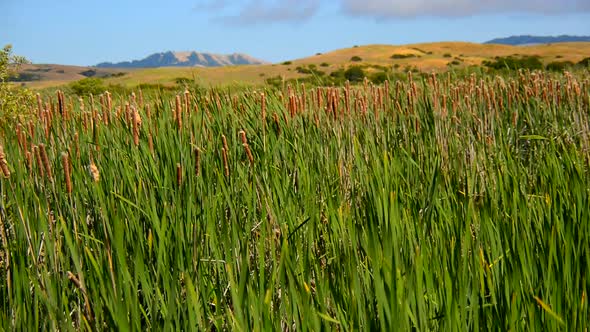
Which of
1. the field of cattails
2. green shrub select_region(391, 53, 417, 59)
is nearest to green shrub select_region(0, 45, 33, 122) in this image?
the field of cattails

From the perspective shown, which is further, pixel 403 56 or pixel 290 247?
pixel 403 56

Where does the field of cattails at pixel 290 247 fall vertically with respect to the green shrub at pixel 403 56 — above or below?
below

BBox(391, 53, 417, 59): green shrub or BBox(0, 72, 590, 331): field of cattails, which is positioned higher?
BBox(391, 53, 417, 59): green shrub

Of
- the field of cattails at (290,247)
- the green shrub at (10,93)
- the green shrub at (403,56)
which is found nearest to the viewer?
the field of cattails at (290,247)

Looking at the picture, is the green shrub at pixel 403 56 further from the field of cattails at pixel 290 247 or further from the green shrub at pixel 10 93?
the field of cattails at pixel 290 247

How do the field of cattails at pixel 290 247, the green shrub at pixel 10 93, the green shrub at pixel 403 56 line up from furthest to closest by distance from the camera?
the green shrub at pixel 403 56 < the green shrub at pixel 10 93 < the field of cattails at pixel 290 247

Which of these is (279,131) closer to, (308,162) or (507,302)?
(308,162)

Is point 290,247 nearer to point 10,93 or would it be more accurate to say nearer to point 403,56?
point 10,93

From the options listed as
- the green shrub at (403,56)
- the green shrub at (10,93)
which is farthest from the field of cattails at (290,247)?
the green shrub at (403,56)

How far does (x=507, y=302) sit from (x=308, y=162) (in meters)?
1.57

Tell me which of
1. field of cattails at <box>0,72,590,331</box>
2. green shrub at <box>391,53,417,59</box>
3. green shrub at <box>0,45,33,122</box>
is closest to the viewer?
field of cattails at <box>0,72,590,331</box>

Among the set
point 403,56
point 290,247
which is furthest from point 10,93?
point 403,56

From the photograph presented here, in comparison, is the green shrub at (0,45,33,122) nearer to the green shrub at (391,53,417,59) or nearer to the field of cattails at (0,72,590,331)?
the field of cattails at (0,72,590,331)

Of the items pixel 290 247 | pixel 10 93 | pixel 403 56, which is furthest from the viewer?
pixel 403 56
